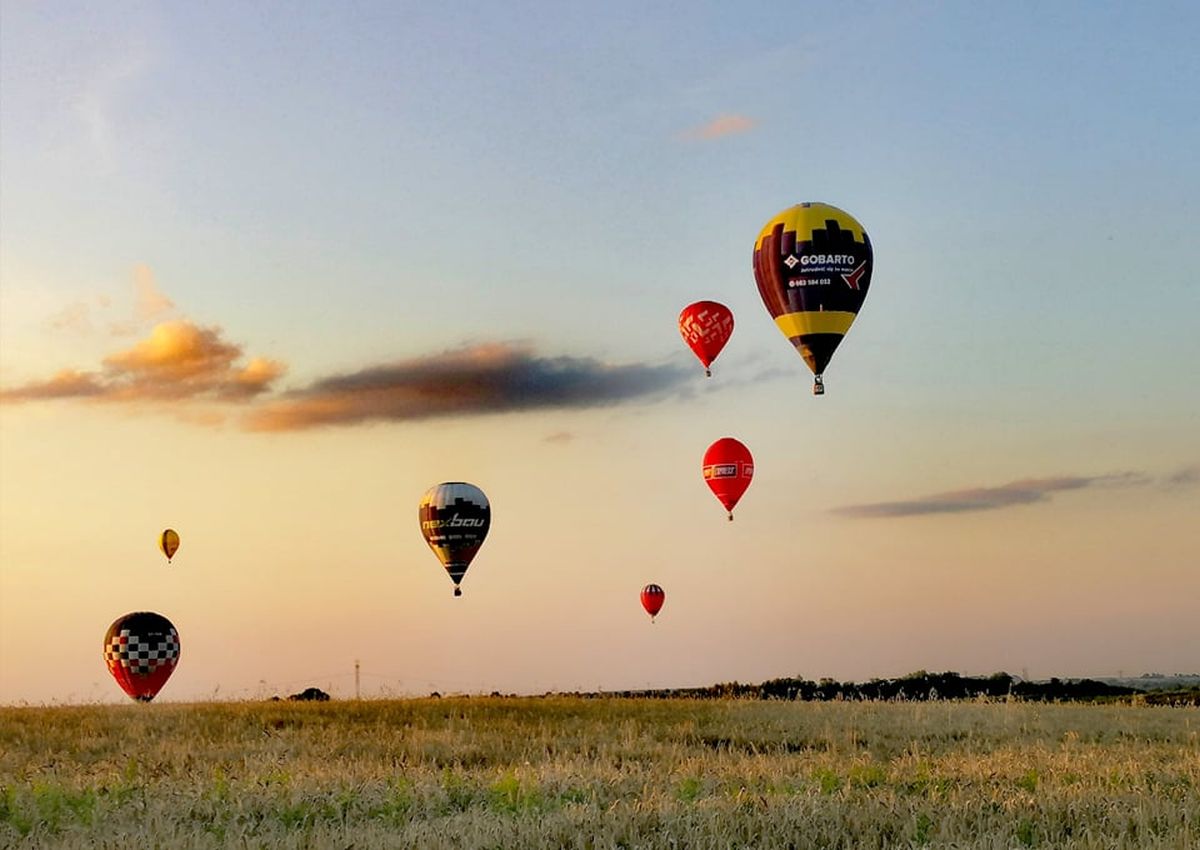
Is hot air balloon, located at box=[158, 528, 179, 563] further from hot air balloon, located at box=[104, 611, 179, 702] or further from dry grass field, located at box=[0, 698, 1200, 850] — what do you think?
dry grass field, located at box=[0, 698, 1200, 850]

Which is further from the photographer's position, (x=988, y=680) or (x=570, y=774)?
(x=988, y=680)

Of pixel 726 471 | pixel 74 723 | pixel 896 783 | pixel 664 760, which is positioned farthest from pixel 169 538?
pixel 896 783

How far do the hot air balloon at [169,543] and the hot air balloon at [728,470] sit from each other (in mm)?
28726

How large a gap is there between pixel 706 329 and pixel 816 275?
13970mm

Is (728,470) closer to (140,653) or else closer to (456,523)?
(456,523)

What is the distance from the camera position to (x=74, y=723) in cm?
3180

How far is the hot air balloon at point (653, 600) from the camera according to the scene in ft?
238

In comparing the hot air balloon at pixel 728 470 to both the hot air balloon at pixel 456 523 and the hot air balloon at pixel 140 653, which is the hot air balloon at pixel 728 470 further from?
the hot air balloon at pixel 140 653

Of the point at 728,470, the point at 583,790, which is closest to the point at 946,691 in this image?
the point at 728,470

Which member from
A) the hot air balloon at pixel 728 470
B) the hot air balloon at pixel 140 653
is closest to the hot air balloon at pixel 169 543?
the hot air balloon at pixel 140 653

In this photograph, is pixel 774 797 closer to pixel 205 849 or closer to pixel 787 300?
pixel 205 849

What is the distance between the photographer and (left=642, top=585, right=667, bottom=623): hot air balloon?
238 ft

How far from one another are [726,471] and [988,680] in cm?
1349

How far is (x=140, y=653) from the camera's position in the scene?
171ft
